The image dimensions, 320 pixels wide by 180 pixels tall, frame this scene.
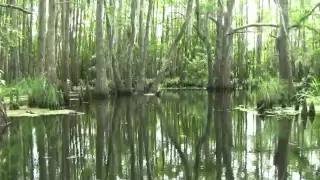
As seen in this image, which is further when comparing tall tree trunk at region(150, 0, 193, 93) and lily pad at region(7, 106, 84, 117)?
tall tree trunk at region(150, 0, 193, 93)

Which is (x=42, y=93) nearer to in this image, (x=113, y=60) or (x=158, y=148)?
(x=158, y=148)

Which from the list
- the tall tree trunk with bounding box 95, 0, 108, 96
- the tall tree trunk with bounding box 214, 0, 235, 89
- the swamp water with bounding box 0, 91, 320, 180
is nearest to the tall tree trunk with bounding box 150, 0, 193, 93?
the tall tree trunk with bounding box 95, 0, 108, 96

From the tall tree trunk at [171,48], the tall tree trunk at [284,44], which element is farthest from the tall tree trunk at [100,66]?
the tall tree trunk at [284,44]

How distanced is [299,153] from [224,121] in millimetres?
3962

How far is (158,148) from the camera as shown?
→ 262 inches

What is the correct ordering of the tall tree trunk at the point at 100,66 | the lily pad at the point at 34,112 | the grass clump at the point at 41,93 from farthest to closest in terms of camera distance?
the tall tree trunk at the point at 100,66 < the grass clump at the point at 41,93 < the lily pad at the point at 34,112

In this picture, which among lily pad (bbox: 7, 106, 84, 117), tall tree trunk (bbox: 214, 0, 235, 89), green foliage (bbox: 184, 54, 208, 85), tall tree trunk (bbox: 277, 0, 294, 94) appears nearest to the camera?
lily pad (bbox: 7, 106, 84, 117)

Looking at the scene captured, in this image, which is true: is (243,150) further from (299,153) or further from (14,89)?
(14,89)

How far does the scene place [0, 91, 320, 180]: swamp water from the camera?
5.00m

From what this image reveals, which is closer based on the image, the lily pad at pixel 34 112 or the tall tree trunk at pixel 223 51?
the lily pad at pixel 34 112

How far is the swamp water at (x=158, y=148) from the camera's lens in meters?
5.00

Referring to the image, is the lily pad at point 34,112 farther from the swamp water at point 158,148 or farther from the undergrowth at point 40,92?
the swamp water at point 158,148

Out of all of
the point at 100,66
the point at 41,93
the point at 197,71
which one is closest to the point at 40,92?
the point at 41,93

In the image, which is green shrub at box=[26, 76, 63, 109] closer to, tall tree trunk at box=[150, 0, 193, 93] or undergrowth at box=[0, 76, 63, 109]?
undergrowth at box=[0, 76, 63, 109]
